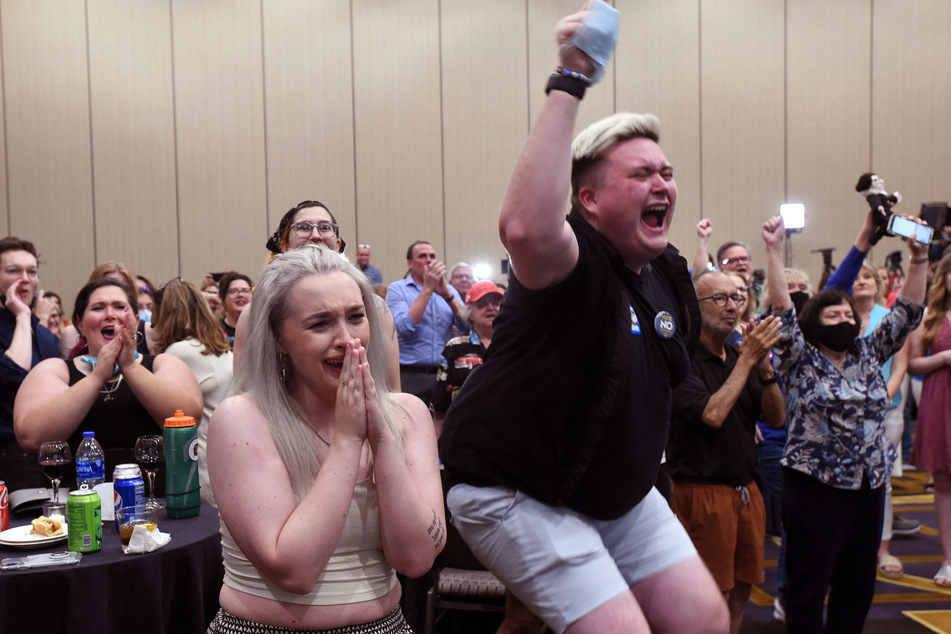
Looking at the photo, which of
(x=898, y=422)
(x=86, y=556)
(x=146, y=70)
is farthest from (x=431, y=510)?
(x=146, y=70)

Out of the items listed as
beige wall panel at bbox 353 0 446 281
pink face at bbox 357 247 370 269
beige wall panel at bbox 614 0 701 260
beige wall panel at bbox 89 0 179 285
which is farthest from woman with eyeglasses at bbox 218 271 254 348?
beige wall panel at bbox 614 0 701 260

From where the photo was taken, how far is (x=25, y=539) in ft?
6.52

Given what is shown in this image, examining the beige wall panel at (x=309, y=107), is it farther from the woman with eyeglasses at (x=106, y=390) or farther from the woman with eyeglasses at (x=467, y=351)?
the woman with eyeglasses at (x=106, y=390)

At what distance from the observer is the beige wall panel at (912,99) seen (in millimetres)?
8500

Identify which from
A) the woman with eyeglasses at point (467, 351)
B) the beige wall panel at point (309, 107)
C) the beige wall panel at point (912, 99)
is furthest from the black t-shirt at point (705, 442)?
the beige wall panel at point (912, 99)

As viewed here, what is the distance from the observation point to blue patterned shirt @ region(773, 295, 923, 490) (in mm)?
2664

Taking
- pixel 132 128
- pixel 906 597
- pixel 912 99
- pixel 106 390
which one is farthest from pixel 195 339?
pixel 912 99

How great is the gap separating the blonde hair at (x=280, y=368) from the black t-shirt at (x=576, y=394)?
0.66 ft

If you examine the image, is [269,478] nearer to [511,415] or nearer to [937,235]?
[511,415]

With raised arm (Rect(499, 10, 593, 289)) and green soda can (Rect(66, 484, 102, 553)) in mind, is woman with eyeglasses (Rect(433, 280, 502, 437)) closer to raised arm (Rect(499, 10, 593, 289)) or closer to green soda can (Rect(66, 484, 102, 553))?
green soda can (Rect(66, 484, 102, 553))

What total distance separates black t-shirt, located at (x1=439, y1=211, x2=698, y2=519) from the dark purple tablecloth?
874 millimetres

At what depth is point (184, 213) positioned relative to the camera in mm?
8242

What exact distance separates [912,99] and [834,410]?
7330 mm

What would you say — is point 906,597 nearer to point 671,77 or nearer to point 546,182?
point 546,182
